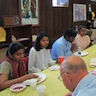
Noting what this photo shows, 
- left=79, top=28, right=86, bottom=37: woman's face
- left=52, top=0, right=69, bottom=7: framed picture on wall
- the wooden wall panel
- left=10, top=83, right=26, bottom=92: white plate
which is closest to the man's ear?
left=10, top=83, right=26, bottom=92: white plate

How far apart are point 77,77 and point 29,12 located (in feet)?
10.3

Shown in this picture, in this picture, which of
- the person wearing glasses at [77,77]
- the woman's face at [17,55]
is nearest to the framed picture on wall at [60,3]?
the woman's face at [17,55]

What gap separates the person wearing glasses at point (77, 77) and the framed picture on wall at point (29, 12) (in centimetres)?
285

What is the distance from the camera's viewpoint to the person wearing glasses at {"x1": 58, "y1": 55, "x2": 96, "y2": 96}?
0.95 metres

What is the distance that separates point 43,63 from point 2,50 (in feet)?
3.55

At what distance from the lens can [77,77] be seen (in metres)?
1.03

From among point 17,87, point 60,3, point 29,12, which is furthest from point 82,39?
point 17,87

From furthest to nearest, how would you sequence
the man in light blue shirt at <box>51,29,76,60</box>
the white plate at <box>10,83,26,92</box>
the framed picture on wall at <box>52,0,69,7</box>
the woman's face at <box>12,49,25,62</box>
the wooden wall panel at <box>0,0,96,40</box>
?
the framed picture on wall at <box>52,0,69,7</box>
the wooden wall panel at <box>0,0,96,40</box>
the man in light blue shirt at <box>51,29,76,60</box>
the woman's face at <box>12,49,25,62</box>
the white plate at <box>10,83,26,92</box>

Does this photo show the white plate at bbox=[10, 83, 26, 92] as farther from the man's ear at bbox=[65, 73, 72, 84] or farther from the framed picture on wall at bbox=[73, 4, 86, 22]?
the framed picture on wall at bbox=[73, 4, 86, 22]

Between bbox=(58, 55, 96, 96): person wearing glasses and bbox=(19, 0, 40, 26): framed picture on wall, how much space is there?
9.35ft

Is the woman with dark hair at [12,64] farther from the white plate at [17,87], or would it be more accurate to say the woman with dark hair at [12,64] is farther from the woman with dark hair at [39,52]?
the woman with dark hair at [39,52]

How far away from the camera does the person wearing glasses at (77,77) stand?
3.11ft

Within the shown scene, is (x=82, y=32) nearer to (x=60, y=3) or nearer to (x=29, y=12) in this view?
(x=29, y=12)

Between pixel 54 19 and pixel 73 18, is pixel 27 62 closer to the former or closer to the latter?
pixel 54 19
